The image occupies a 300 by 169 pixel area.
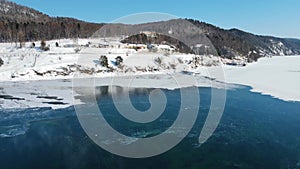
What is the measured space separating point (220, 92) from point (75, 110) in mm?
13162

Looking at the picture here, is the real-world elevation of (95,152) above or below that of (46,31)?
below

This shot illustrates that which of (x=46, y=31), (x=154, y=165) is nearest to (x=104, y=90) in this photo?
(x=154, y=165)

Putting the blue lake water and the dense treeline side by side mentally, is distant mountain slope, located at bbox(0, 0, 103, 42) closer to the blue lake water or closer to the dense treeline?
the dense treeline

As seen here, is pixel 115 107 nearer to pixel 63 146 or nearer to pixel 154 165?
pixel 63 146

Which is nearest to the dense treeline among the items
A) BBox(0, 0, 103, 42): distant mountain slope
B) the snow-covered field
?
BBox(0, 0, 103, 42): distant mountain slope

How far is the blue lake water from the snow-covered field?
3912mm

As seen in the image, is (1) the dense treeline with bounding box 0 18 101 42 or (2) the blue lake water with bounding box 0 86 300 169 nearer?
(2) the blue lake water with bounding box 0 86 300 169

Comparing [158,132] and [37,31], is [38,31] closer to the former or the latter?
[37,31]

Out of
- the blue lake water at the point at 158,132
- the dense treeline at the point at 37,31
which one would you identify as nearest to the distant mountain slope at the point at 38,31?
the dense treeline at the point at 37,31

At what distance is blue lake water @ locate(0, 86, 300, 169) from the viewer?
8969 millimetres

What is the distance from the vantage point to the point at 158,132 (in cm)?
1220

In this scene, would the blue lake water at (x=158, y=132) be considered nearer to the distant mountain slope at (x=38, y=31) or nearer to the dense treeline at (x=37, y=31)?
the distant mountain slope at (x=38, y=31)

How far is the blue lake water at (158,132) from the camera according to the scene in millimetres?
8969

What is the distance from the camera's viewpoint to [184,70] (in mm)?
42594
